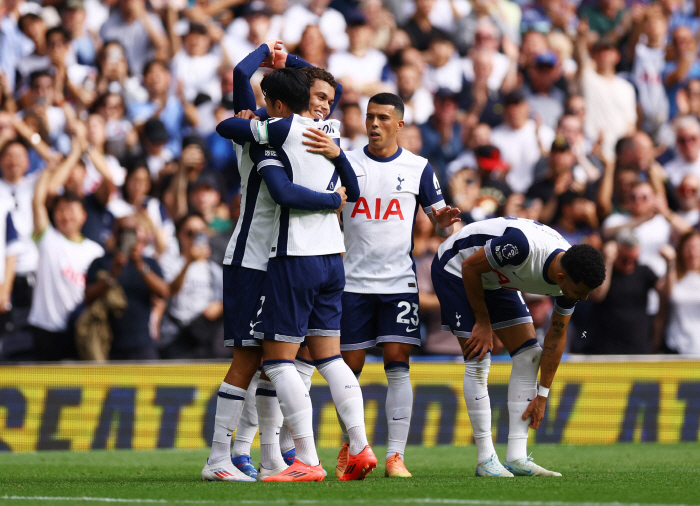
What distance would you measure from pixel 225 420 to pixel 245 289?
841 mm

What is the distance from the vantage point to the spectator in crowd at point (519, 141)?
45.0 feet

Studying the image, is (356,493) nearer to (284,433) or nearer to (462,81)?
(284,433)

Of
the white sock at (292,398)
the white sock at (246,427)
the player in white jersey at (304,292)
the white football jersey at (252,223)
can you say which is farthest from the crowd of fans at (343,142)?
the white sock at (292,398)

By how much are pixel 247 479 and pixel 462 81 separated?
9.89m

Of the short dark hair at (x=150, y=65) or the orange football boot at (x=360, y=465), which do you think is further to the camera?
the short dark hair at (x=150, y=65)

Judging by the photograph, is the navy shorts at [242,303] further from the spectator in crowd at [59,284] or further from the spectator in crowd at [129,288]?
the spectator in crowd at [59,284]

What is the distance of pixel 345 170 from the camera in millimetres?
6680

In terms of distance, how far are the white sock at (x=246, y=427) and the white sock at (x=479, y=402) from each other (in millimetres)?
1482

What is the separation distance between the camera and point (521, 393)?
23.1 ft

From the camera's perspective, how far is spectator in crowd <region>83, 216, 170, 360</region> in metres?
A: 11.0

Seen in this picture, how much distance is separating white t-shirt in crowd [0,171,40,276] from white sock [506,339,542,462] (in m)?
6.31

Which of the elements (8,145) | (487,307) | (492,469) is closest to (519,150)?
(8,145)

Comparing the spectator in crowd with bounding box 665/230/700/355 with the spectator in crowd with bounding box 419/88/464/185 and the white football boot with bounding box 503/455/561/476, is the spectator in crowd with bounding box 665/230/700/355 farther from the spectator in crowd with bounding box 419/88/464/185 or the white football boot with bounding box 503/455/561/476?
the white football boot with bounding box 503/455/561/476

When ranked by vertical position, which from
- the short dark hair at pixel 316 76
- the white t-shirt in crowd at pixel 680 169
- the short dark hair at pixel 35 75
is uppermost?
the short dark hair at pixel 35 75
